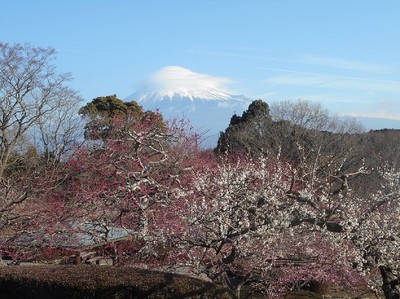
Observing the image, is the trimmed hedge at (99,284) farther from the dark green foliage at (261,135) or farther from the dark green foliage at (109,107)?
the dark green foliage at (109,107)

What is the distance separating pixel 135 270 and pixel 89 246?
466 centimetres

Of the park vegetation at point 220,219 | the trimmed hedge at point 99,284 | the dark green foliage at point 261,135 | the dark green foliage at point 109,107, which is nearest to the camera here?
the trimmed hedge at point 99,284

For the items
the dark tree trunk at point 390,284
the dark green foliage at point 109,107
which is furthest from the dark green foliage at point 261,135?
the dark tree trunk at point 390,284

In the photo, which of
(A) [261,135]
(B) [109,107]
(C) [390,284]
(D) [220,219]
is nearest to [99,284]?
(D) [220,219]

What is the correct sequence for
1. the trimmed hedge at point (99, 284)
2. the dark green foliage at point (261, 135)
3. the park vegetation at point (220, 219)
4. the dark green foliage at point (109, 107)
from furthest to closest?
the dark green foliage at point (109, 107)
the dark green foliage at point (261, 135)
the park vegetation at point (220, 219)
the trimmed hedge at point (99, 284)

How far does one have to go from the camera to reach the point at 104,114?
29.8 meters

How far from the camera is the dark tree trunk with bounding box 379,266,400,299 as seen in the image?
7367 mm

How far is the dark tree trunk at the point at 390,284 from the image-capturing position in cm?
737

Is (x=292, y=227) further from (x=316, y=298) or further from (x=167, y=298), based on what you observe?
(x=316, y=298)

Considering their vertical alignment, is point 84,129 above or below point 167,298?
above

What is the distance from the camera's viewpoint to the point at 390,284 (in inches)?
292

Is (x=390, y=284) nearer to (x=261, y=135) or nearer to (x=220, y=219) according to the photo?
(x=220, y=219)

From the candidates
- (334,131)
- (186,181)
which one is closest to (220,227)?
(186,181)

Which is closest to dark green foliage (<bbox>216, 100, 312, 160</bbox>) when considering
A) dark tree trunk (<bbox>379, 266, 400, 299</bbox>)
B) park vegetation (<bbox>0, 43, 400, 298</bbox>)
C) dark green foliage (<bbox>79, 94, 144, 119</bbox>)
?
dark green foliage (<bbox>79, 94, 144, 119</bbox>)
